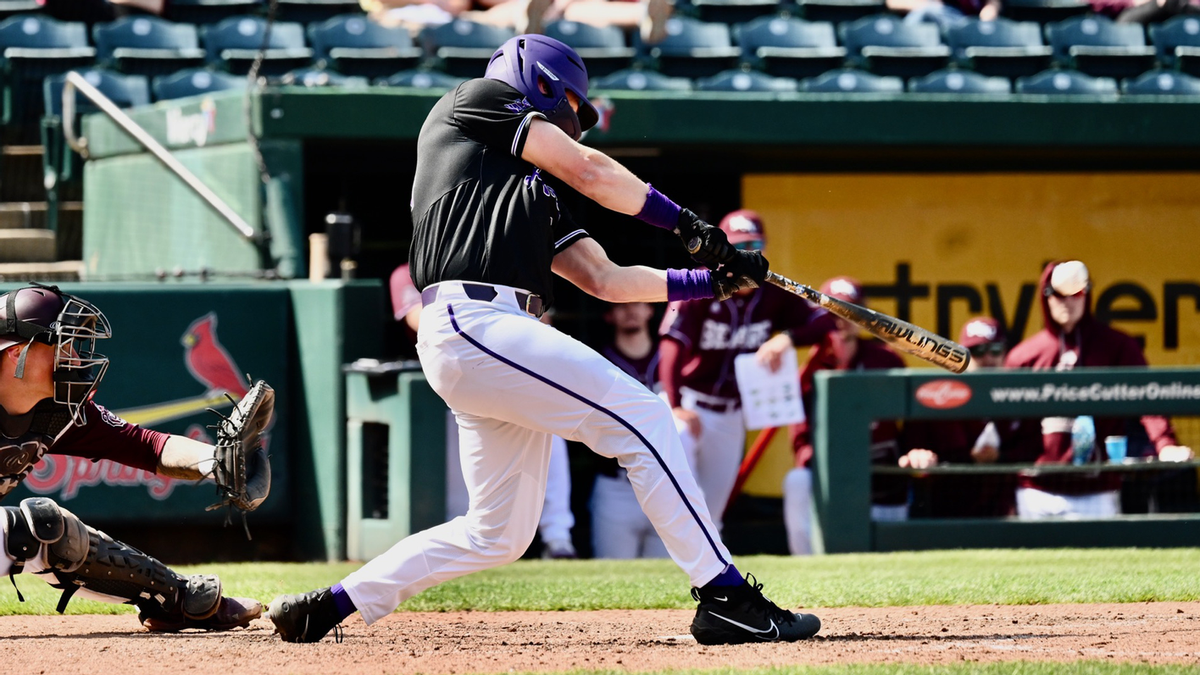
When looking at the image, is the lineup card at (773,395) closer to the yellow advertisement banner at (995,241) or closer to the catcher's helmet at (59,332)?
the yellow advertisement banner at (995,241)

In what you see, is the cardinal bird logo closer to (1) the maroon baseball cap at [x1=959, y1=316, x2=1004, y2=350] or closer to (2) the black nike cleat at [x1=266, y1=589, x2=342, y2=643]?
(2) the black nike cleat at [x1=266, y1=589, x2=342, y2=643]

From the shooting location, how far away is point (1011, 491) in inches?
280

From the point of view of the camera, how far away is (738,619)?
3607 mm

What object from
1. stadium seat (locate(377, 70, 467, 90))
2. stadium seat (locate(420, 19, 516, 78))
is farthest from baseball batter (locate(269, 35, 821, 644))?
stadium seat (locate(420, 19, 516, 78))

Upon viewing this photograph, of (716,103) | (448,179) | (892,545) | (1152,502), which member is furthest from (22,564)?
(1152,502)

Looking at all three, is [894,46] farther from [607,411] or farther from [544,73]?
[607,411]

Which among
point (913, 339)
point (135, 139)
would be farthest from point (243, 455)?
point (135, 139)

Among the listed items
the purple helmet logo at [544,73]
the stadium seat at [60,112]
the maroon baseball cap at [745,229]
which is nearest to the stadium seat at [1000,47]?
the maroon baseball cap at [745,229]

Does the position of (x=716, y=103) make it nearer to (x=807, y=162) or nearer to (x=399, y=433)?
(x=807, y=162)

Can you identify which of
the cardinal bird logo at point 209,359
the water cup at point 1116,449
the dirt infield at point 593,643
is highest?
the cardinal bird logo at point 209,359

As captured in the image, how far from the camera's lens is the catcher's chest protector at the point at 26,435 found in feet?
11.9

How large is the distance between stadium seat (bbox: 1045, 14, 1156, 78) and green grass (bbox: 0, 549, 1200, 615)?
4074mm

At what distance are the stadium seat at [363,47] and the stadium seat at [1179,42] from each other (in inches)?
188

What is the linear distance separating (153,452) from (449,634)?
94 cm
